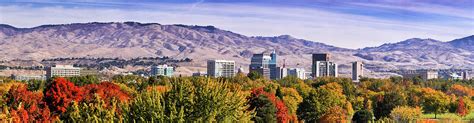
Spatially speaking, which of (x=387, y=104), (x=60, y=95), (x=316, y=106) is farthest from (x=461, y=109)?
(x=60, y=95)

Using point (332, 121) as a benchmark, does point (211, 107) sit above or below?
above

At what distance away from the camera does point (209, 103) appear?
2778 cm

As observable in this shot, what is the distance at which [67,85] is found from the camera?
57.8 metres

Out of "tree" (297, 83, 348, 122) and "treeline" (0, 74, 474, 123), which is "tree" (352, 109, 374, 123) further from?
"tree" (297, 83, 348, 122)

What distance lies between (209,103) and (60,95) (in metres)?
31.4

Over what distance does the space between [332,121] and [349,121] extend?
9.89 m

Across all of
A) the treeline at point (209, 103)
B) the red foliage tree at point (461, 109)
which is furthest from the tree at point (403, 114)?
the red foliage tree at point (461, 109)

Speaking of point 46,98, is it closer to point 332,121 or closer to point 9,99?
point 9,99

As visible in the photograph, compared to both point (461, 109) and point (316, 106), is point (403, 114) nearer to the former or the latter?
point (316, 106)

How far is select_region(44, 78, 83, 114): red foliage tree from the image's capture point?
55.5 m

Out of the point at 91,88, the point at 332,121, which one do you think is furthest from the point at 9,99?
the point at 332,121

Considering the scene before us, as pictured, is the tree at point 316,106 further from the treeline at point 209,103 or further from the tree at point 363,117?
the tree at point 363,117

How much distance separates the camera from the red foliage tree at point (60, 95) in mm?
55500

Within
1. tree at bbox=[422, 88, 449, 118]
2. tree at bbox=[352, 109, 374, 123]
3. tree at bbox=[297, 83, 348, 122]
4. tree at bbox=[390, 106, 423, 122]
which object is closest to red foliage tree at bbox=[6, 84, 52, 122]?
tree at bbox=[297, 83, 348, 122]
